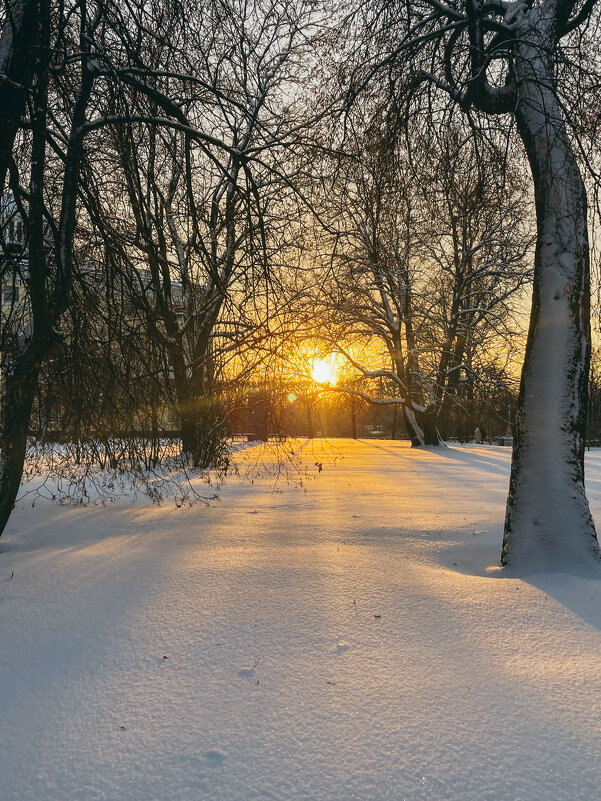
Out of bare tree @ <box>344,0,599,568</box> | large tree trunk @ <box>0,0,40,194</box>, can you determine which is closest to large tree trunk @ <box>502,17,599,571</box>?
bare tree @ <box>344,0,599,568</box>

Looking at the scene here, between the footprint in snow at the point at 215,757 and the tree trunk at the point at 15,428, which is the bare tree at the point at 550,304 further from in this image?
the tree trunk at the point at 15,428

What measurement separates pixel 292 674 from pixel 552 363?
253cm

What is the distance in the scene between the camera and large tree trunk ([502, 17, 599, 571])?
301 cm

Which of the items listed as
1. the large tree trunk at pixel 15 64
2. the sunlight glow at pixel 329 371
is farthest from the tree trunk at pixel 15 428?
the sunlight glow at pixel 329 371

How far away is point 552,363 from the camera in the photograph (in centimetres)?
309

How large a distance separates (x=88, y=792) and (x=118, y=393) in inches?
127

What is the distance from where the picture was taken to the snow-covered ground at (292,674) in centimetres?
128

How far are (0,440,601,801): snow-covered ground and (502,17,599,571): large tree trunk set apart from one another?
0.34 metres

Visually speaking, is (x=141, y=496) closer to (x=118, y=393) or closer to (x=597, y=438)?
(x=118, y=393)

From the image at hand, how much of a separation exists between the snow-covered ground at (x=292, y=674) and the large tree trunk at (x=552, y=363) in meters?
0.34

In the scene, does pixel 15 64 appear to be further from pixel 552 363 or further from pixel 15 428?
pixel 552 363

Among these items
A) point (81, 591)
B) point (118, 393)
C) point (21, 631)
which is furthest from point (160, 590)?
point (118, 393)

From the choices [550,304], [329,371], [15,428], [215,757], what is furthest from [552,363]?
[329,371]

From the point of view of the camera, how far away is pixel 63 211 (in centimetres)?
318
